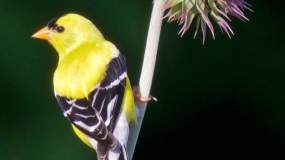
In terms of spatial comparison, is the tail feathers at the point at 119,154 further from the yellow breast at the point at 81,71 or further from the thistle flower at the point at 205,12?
the thistle flower at the point at 205,12

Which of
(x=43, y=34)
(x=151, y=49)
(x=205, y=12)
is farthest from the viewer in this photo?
(x=205, y=12)

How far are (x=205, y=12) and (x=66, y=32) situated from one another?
1.34 feet

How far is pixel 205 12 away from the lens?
8.83 ft

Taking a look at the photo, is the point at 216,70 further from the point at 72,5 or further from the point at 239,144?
the point at 72,5

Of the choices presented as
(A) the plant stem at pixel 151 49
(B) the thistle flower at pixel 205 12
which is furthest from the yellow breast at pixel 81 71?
(A) the plant stem at pixel 151 49

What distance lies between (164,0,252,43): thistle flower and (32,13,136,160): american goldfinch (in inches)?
9.3

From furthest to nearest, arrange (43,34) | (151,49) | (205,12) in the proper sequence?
(205,12)
(43,34)
(151,49)

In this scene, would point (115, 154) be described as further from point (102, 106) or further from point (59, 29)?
point (59, 29)

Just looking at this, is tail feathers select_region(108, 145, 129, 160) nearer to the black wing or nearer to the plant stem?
the black wing

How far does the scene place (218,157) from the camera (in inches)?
201

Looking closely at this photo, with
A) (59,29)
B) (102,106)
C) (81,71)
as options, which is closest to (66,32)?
(59,29)

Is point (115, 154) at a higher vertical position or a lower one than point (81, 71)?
lower

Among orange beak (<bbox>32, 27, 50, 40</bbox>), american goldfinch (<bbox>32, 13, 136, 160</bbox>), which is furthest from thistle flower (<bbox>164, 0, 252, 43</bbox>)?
orange beak (<bbox>32, 27, 50, 40</bbox>)

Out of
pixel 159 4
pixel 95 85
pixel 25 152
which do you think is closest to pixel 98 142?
pixel 95 85
